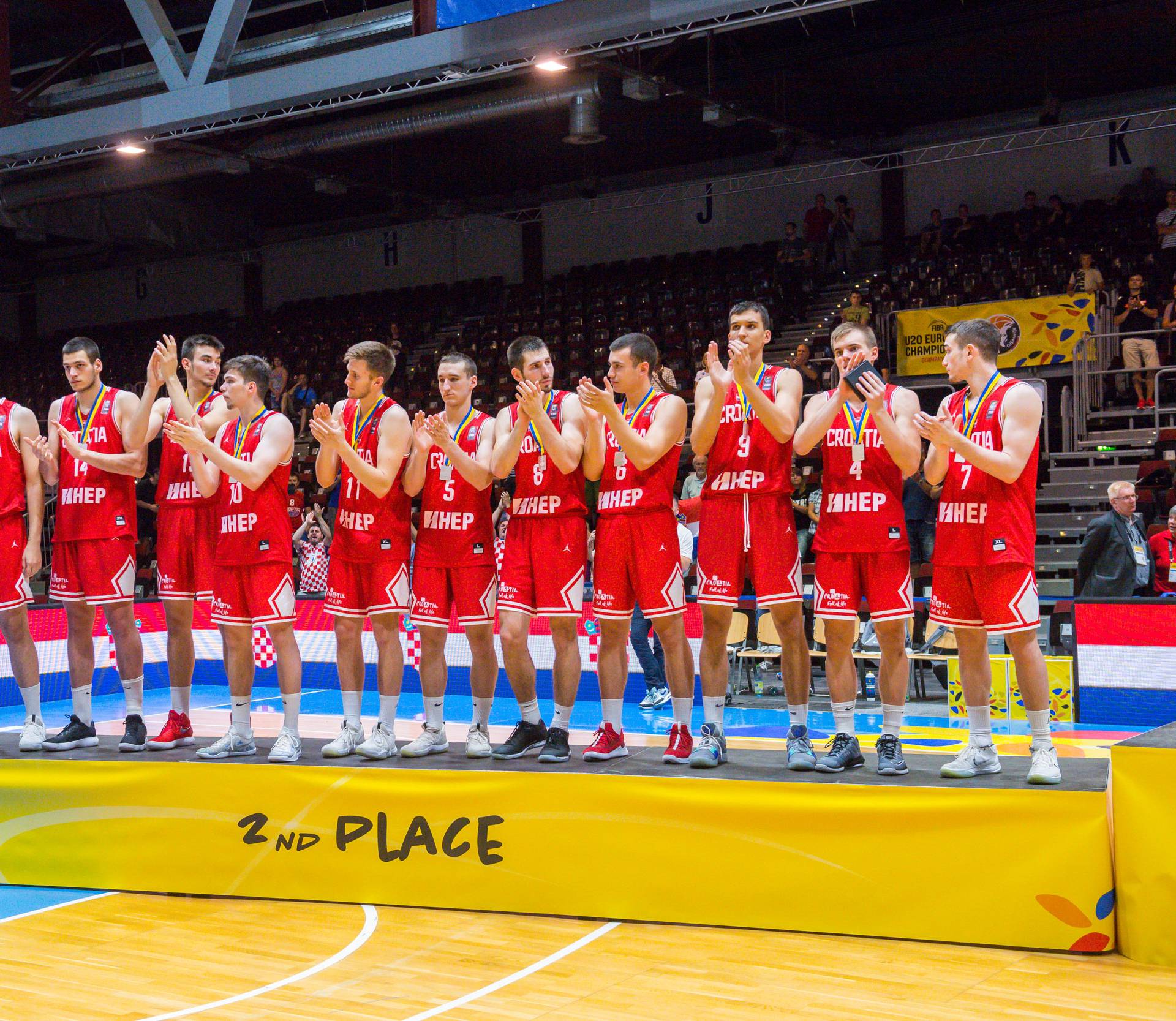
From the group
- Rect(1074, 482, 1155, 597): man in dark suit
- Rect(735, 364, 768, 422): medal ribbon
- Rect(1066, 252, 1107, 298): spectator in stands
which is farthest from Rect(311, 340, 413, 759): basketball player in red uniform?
Rect(1066, 252, 1107, 298): spectator in stands

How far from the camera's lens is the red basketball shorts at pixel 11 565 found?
6.34 m

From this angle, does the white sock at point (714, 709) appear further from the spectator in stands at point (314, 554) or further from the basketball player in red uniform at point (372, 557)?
the spectator in stands at point (314, 554)

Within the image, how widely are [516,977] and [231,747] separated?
7.01 ft

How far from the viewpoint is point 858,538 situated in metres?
5.27

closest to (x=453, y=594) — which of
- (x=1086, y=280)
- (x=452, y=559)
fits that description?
(x=452, y=559)

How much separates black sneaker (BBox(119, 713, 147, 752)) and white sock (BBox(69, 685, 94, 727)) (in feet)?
0.96

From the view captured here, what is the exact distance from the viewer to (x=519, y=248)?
23.4 m

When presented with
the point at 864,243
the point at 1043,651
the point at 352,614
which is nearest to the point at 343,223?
the point at 864,243

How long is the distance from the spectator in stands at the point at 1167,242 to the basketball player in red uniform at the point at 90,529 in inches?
511

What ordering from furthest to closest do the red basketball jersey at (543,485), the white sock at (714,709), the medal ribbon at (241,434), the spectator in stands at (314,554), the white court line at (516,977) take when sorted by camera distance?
the spectator in stands at (314,554) < the medal ribbon at (241,434) < the red basketball jersey at (543,485) < the white sock at (714,709) < the white court line at (516,977)

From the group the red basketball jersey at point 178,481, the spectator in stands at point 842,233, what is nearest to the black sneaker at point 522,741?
the red basketball jersey at point 178,481

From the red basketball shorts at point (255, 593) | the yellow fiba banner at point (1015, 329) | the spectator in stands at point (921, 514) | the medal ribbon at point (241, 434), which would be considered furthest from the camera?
the yellow fiba banner at point (1015, 329)

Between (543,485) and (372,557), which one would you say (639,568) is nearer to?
(543,485)

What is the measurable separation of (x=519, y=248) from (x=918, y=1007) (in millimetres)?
20582
